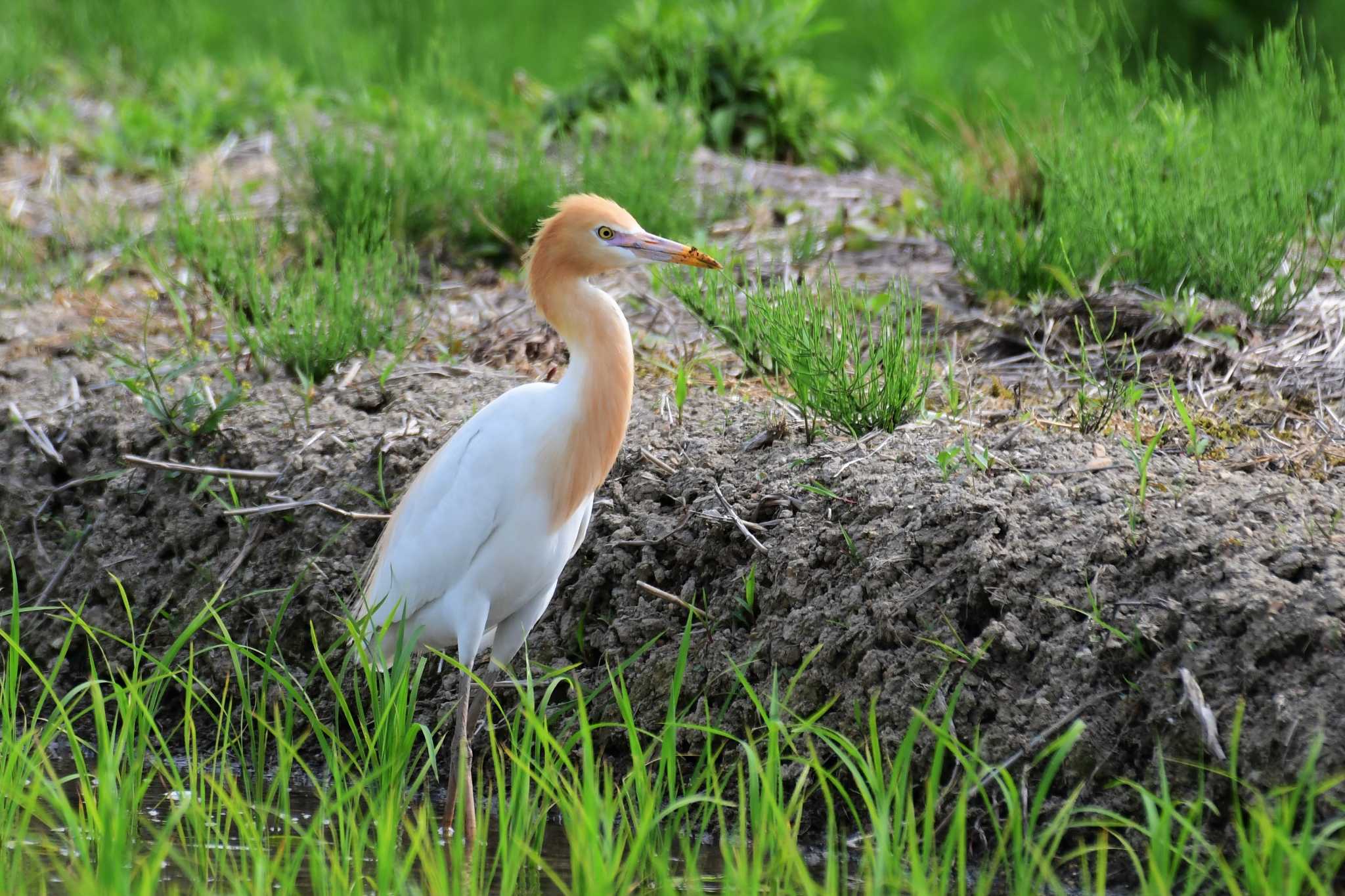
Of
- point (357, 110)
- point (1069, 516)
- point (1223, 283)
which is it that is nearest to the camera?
point (1069, 516)

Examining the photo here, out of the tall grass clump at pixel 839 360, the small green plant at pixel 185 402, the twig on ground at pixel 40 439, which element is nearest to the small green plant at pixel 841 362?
the tall grass clump at pixel 839 360

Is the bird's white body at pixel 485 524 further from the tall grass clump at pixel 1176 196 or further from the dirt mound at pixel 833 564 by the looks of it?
the tall grass clump at pixel 1176 196

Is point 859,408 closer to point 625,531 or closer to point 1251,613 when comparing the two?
point 625,531

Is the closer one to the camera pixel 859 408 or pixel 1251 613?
pixel 1251 613

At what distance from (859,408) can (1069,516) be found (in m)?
0.82

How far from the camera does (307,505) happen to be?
4234 mm

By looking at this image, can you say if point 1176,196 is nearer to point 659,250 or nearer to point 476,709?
point 659,250

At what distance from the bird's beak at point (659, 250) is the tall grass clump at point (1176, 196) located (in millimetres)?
1441

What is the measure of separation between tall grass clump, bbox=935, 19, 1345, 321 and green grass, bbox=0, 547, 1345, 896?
197 centimetres

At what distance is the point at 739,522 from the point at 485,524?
0.65m

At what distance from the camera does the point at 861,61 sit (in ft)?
38.2

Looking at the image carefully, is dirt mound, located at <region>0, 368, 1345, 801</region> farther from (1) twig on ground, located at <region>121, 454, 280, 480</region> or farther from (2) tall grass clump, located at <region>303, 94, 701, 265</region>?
(2) tall grass clump, located at <region>303, 94, 701, 265</region>

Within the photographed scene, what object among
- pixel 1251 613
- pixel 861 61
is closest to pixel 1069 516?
pixel 1251 613

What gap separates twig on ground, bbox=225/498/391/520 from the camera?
3.96m
